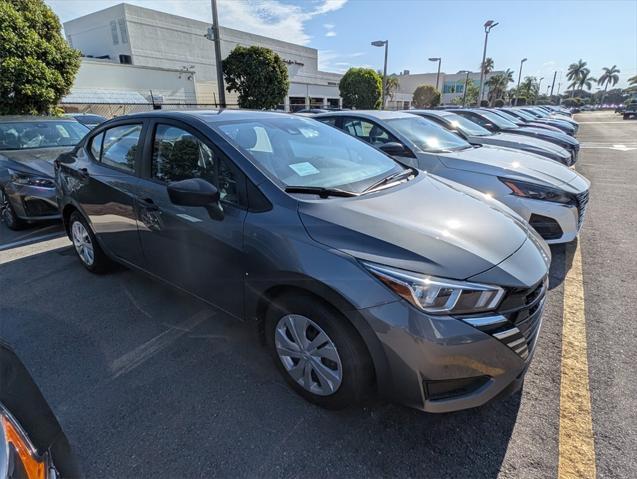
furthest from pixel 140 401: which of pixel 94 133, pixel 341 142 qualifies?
pixel 94 133

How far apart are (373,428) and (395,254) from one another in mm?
989

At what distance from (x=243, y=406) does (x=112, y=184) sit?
220 centimetres

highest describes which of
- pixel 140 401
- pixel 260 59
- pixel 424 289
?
pixel 260 59

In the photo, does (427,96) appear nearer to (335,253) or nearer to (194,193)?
(194,193)

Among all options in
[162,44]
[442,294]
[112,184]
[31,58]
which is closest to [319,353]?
[442,294]

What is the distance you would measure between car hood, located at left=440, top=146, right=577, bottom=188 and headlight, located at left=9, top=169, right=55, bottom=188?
527cm

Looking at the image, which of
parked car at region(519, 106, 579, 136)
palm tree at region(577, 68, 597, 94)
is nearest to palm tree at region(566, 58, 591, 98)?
palm tree at region(577, 68, 597, 94)

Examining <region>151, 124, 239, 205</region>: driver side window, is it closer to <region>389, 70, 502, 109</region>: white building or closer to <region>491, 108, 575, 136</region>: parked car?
<region>491, 108, 575, 136</region>: parked car

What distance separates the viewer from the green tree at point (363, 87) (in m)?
34.6

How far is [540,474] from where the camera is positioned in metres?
1.72

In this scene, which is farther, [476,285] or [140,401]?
[140,401]

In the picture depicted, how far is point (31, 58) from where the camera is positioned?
9.15m

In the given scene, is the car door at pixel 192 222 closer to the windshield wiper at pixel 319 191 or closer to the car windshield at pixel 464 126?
the windshield wiper at pixel 319 191

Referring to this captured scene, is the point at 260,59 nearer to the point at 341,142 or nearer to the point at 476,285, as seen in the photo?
the point at 341,142
